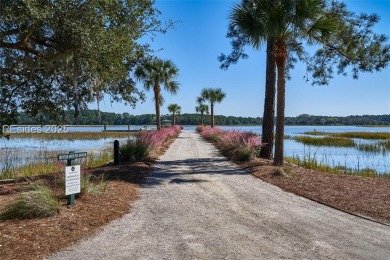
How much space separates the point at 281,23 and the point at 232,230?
7768 millimetres

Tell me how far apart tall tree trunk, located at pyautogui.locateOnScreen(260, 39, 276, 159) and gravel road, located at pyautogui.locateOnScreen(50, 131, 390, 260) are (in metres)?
7.00

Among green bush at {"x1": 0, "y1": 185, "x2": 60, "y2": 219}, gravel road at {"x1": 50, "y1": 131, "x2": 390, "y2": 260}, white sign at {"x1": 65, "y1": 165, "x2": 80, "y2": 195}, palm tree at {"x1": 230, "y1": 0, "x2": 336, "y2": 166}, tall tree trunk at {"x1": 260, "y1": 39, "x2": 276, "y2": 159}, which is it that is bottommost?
gravel road at {"x1": 50, "y1": 131, "x2": 390, "y2": 260}

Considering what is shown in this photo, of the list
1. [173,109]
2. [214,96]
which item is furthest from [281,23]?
[173,109]

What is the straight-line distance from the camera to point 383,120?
5448 inches

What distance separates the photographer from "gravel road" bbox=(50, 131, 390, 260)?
489 centimetres

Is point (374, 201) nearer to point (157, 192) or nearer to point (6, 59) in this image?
point (157, 192)

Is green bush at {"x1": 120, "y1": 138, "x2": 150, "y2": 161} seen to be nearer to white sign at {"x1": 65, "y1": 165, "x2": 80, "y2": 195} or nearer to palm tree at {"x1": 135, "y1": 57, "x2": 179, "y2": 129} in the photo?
white sign at {"x1": 65, "y1": 165, "x2": 80, "y2": 195}

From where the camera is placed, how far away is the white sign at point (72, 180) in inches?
259

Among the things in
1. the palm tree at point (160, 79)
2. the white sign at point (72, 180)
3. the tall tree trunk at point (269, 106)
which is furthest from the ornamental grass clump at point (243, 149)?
the palm tree at point (160, 79)

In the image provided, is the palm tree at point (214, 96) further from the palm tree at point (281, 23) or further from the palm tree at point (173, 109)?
the palm tree at point (281, 23)

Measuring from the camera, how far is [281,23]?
1166 cm

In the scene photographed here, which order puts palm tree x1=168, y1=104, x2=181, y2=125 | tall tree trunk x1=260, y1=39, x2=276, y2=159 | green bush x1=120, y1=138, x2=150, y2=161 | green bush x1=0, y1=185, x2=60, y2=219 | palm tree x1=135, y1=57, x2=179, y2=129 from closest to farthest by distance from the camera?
green bush x1=0, y1=185, x2=60, y2=219 < green bush x1=120, y1=138, x2=150, y2=161 < tall tree trunk x1=260, y1=39, x2=276, y2=159 < palm tree x1=135, y1=57, x2=179, y2=129 < palm tree x1=168, y1=104, x2=181, y2=125

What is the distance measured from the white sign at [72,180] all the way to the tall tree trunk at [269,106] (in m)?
10.4

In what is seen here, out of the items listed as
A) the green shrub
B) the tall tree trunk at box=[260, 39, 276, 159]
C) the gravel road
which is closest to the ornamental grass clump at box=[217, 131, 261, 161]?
the green shrub
